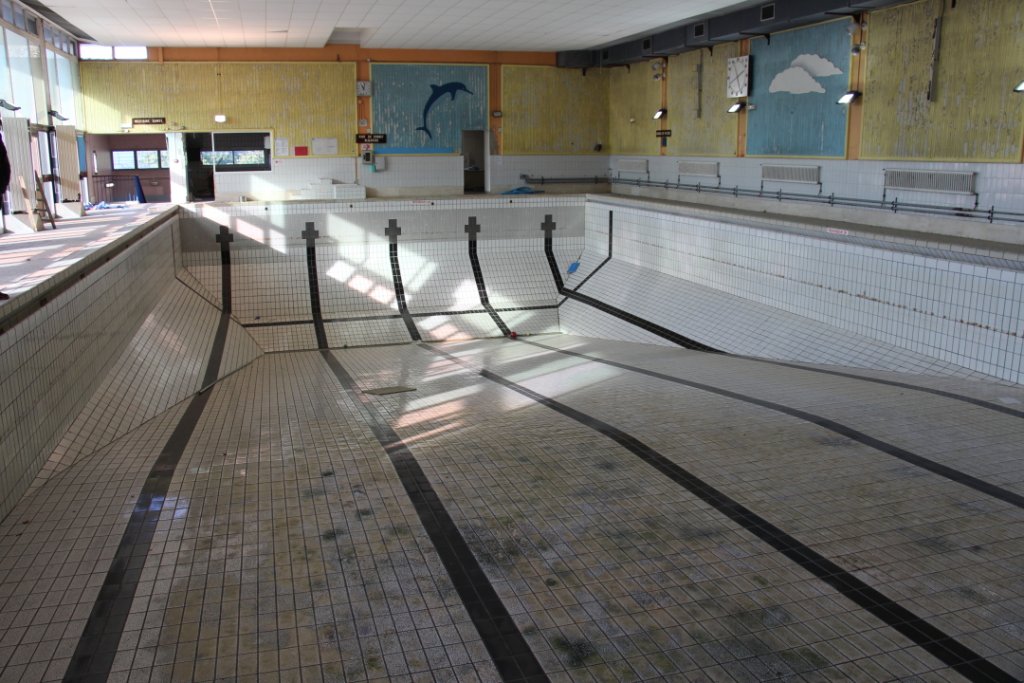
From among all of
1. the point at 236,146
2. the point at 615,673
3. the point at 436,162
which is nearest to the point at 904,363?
the point at 615,673

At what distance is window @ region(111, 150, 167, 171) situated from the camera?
53.8 feet

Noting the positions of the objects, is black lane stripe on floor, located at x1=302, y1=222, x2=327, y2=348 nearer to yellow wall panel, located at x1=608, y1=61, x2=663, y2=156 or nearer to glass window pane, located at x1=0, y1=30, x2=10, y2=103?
glass window pane, located at x1=0, y1=30, x2=10, y2=103

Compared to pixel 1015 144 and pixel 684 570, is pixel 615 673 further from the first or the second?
pixel 1015 144

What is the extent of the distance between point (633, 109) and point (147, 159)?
31.9 feet

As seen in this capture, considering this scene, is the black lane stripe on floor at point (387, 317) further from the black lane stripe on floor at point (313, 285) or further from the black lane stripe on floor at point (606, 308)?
the black lane stripe on floor at point (606, 308)

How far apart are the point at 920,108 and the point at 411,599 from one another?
753 cm

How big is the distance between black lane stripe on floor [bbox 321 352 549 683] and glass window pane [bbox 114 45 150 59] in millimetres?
10994

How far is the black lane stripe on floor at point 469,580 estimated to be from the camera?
209 centimetres

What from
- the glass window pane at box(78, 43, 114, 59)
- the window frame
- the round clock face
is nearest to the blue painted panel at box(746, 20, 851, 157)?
the round clock face

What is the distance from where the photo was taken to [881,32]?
837cm

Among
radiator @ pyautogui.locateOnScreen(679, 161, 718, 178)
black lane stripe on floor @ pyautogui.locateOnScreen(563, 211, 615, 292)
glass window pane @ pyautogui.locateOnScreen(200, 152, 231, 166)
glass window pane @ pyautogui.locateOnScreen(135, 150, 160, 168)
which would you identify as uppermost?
glass window pane @ pyautogui.locateOnScreen(135, 150, 160, 168)

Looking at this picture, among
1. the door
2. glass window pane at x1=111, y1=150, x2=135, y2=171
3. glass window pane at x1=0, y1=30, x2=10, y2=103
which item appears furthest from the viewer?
glass window pane at x1=111, y1=150, x2=135, y2=171

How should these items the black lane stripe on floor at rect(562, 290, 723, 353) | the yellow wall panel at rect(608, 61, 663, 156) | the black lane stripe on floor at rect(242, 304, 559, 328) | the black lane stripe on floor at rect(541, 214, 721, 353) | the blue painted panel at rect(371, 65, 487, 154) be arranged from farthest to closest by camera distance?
the blue painted panel at rect(371, 65, 487, 154)
the yellow wall panel at rect(608, 61, 663, 156)
the black lane stripe on floor at rect(242, 304, 559, 328)
the black lane stripe on floor at rect(541, 214, 721, 353)
the black lane stripe on floor at rect(562, 290, 723, 353)

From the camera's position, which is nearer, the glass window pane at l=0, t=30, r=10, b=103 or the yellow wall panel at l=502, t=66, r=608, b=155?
the glass window pane at l=0, t=30, r=10, b=103
